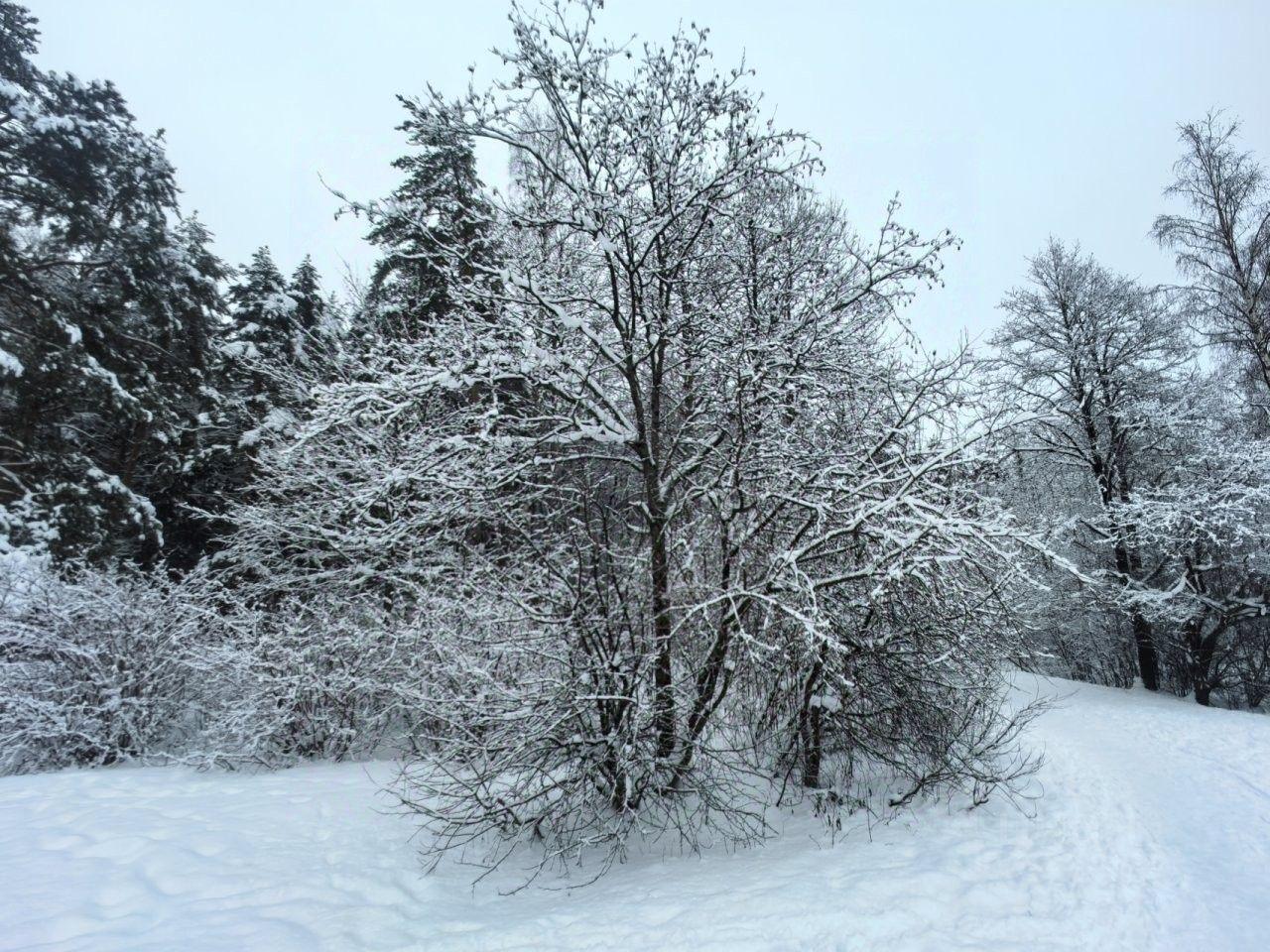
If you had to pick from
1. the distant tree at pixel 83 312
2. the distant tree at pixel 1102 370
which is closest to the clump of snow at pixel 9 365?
the distant tree at pixel 83 312

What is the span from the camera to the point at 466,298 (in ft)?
21.3

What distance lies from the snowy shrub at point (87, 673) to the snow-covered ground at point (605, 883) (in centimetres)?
105

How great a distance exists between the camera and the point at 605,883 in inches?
182

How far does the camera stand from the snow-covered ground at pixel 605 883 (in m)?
3.61

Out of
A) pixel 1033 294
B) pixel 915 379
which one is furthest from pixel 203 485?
pixel 1033 294

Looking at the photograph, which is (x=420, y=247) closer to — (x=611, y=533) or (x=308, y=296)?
(x=611, y=533)

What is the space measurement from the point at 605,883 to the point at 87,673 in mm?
6748

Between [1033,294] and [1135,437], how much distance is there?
409cm

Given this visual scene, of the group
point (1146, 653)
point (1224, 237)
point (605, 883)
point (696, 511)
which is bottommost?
point (605, 883)

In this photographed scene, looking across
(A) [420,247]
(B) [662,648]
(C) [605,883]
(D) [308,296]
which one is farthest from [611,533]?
(D) [308,296]

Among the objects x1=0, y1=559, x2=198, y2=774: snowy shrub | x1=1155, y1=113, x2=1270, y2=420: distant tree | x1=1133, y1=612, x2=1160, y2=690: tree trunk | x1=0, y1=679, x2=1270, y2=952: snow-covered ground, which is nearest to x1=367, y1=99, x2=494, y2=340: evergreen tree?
x1=0, y1=559, x2=198, y2=774: snowy shrub

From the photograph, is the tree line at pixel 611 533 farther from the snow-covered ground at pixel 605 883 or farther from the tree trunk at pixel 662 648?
the snow-covered ground at pixel 605 883

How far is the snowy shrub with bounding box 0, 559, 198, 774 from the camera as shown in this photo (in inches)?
269

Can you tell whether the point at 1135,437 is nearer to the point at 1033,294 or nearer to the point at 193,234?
the point at 1033,294
